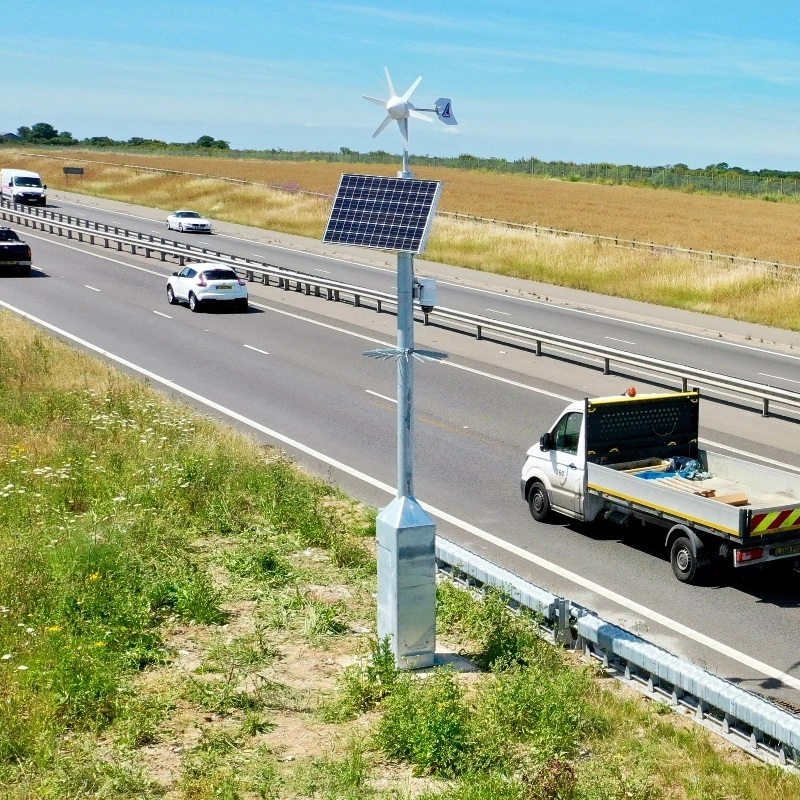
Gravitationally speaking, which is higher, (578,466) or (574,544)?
(578,466)

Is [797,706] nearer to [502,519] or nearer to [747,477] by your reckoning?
[747,477]

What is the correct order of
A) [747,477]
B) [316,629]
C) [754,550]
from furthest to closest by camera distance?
[747,477]
[754,550]
[316,629]

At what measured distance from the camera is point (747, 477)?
13992 millimetres

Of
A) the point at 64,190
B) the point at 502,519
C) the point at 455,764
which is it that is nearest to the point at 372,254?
the point at 502,519

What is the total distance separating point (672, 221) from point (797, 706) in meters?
69.9

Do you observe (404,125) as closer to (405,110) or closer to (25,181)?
(405,110)

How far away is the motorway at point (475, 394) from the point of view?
1212cm

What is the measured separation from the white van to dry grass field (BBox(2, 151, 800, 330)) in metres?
11.0

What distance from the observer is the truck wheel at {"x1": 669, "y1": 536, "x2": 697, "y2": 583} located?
12.5 m

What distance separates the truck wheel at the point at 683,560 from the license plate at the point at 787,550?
0.85 metres

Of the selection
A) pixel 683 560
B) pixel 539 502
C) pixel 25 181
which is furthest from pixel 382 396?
pixel 25 181

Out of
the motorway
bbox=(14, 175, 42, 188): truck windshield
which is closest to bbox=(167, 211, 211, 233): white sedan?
the motorway

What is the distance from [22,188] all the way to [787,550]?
224 ft

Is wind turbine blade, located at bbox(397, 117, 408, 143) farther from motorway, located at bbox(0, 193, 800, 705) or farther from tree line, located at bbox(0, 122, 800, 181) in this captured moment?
tree line, located at bbox(0, 122, 800, 181)
